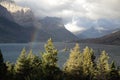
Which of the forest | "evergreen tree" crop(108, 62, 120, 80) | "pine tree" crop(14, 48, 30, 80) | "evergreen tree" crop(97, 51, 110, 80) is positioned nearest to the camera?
the forest

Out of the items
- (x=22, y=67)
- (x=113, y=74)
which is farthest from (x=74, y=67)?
(x=113, y=74)

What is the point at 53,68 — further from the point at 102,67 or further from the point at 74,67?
the point at 102,67

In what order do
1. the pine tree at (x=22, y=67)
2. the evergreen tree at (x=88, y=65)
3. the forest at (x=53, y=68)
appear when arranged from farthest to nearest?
the evergreen tree at (x=88, y=65), the pine tree at (x=22, y=67), the forest at (x=53, y=68)

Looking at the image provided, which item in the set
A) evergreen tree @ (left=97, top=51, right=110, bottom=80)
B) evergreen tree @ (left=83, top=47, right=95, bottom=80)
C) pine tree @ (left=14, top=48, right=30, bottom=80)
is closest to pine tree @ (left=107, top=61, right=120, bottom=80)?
evergreen tree @ (left=97, top=51, right=110, bottom=80)

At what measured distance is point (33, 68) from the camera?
73188 millimetres

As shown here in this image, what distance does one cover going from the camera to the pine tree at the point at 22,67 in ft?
232

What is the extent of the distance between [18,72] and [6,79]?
17.4 ft

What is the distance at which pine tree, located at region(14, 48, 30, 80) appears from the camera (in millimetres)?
70750

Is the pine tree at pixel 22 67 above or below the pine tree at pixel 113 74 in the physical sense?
above

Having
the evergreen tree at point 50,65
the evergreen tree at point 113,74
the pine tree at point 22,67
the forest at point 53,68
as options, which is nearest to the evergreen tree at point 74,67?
the forest at point 53,68

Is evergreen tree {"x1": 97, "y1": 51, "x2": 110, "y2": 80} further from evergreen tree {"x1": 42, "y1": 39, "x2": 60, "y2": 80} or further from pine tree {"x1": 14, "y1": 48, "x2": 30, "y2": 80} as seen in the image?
evergreen tree {"x1": 42, "y1": 39, "x2": 60, "y2": 80}

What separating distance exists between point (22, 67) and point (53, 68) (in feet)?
43.0

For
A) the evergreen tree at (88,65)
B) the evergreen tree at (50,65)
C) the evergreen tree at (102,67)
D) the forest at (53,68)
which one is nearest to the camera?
the evergreen tree at (50,65)

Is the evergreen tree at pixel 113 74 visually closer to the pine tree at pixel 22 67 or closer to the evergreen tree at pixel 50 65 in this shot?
the pine tree at pixel 22 67
